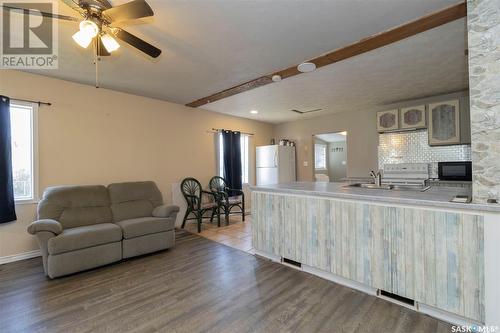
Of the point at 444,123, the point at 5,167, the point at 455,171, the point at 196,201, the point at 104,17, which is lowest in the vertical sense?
the point at 196,201

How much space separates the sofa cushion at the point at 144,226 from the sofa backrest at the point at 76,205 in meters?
0.37

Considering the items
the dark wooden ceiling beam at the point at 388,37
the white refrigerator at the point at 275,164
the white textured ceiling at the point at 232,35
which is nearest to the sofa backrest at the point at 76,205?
the white textured ceiling at the point at 232,35

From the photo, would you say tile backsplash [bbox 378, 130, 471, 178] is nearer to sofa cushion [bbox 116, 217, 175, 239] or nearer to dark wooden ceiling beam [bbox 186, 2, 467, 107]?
dark wooden ceiling beam [bbox 186, 2, 467, 107]

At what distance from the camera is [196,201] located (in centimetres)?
451

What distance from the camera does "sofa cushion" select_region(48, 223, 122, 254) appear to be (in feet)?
8.16

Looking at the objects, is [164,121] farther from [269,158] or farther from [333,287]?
[333,287]

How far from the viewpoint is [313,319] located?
1825mm

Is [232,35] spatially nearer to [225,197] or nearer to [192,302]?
[192,302]

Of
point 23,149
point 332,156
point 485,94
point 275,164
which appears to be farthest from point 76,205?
point 332,156

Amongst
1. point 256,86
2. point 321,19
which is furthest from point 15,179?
point 321,19

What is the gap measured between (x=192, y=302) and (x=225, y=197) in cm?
276

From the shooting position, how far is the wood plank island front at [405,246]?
1.61 meters

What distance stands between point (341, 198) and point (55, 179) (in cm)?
382

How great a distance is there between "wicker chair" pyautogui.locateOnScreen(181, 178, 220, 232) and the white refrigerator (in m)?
1.61
